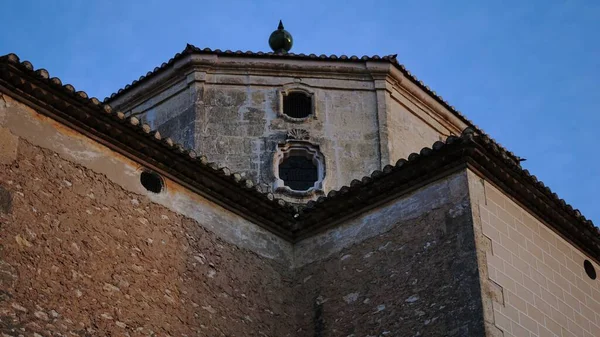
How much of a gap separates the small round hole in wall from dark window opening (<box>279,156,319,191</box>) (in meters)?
4.29

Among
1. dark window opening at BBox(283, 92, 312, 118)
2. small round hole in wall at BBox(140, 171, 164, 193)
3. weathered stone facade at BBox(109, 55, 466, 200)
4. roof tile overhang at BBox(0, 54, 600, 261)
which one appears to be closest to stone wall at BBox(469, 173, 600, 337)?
roof tile overhang at BBox(0, 54, 600, 261)

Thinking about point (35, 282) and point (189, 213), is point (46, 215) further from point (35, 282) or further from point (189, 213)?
point (189, 213)

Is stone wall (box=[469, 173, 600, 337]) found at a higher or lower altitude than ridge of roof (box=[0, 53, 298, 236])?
lower

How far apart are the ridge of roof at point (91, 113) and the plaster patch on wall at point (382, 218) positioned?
1.09m

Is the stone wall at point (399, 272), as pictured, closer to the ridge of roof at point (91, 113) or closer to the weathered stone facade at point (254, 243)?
the weathered stone facade at point (254, 243)

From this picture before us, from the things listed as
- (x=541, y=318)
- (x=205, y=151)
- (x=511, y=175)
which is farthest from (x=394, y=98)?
(x=541, y=318)

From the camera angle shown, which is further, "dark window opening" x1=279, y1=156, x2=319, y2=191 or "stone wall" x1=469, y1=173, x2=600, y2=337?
"dark window opening" x1=279, y1=156, x2=319, y2=191

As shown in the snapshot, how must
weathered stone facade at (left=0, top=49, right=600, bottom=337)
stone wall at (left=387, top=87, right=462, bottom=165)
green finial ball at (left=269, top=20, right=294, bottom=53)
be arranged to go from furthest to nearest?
green finial ball at (left=269, top=20, right=294, bottom=53)
stone wall at (left=387, top=87, right=462, bottom=165)
weathered stone facade at (left=0, top=49, right=600, bottom=337)

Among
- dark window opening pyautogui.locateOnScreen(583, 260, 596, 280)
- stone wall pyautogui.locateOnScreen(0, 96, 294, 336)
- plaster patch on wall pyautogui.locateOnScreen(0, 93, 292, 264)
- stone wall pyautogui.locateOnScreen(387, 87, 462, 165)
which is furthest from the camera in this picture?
stone wall pyautogui.locateOnScreen(387, 87, 462, 165)

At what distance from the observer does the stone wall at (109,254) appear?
10883mm

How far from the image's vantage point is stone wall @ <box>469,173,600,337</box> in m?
12.1

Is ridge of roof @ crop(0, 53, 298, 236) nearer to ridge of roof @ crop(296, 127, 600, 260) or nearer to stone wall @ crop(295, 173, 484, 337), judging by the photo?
ridge of roof @ crop(296, 127, 600, 260)

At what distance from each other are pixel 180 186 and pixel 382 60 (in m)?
5.92

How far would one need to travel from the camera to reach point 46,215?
37.1 ft
